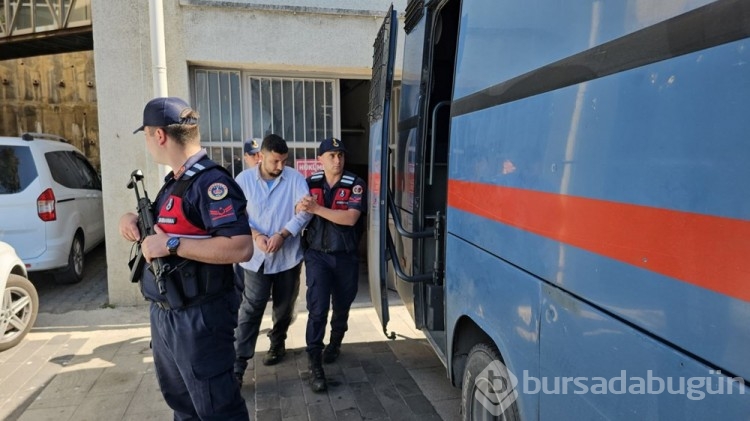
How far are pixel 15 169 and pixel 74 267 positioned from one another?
144cm

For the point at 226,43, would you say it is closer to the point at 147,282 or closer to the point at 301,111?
the point at 301,111

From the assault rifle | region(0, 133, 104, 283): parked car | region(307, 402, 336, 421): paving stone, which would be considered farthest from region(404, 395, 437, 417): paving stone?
region(0, 133, 104, 283): parked car

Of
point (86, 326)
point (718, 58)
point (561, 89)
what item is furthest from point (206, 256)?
point (86, 326)

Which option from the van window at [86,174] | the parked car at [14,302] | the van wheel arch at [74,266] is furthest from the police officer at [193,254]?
the van window at [86,174]

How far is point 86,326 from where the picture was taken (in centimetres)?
473

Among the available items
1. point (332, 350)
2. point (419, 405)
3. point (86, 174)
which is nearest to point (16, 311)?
point (332, 350)

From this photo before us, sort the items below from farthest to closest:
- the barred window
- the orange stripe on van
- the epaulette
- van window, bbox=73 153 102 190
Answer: van window, bbox=73 153 102 190, the barred window, the epaulette, the orange stripe on van

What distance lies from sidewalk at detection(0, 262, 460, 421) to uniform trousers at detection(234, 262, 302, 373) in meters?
0.29

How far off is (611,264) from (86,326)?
5042mm

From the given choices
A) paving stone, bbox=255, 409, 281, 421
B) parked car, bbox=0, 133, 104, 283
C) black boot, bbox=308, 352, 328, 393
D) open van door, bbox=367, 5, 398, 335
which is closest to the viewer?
open van door, bbox=367, 5, 398, 335

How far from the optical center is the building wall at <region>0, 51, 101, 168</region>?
44.0 ft

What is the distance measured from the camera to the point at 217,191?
6.93 ft

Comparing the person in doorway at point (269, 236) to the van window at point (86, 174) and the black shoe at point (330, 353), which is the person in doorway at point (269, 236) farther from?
the van window at point (86, 174)

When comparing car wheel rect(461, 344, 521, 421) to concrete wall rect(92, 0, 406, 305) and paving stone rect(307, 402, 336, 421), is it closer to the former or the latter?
paving stone rect(307, 402, 336, 421)
